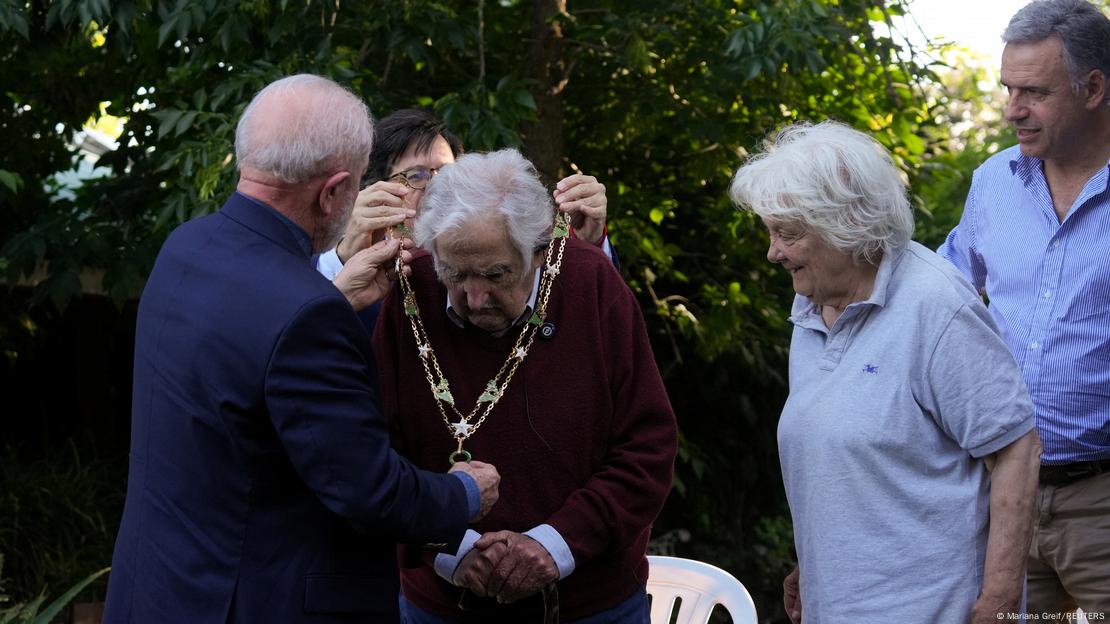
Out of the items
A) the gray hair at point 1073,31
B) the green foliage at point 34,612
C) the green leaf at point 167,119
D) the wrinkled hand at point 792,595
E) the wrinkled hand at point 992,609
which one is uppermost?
the gray hair at point 1073,31

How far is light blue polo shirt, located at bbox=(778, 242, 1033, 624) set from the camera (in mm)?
2393

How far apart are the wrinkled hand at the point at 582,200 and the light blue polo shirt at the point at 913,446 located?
660 millimetres

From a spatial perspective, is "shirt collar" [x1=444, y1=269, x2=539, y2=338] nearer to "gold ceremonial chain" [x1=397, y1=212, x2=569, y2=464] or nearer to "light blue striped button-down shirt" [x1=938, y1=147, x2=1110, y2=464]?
"gold ceremonial chain" [x1=397, y1=212, x2=569, y2=464]

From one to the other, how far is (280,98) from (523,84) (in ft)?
8.53

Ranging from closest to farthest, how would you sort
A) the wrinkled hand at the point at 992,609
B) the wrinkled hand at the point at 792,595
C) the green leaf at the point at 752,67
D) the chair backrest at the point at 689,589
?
the wrinkled hand at the point at 992,609 → the wrinkled hand at the point at 792,595 → the chair backrest at the point at 689,589 → the green leaf at the point at 752,67

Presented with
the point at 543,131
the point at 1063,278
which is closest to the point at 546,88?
the point at 543,131

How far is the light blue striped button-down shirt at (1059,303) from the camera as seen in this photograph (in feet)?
9.57

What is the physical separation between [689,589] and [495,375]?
4.40 ft

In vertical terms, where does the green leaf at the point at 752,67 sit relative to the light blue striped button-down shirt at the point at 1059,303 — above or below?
above

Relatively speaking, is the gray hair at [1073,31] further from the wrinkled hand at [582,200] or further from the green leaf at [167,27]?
the green leaf at [167,27]

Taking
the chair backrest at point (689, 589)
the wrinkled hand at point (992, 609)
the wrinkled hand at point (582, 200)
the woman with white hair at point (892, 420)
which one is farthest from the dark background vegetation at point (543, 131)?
the wrinkled hand at point (992, 609)

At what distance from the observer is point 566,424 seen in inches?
103

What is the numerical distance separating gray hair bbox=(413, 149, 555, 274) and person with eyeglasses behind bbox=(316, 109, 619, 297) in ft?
0.54

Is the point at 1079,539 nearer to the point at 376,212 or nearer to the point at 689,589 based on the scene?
the point at 689,589
